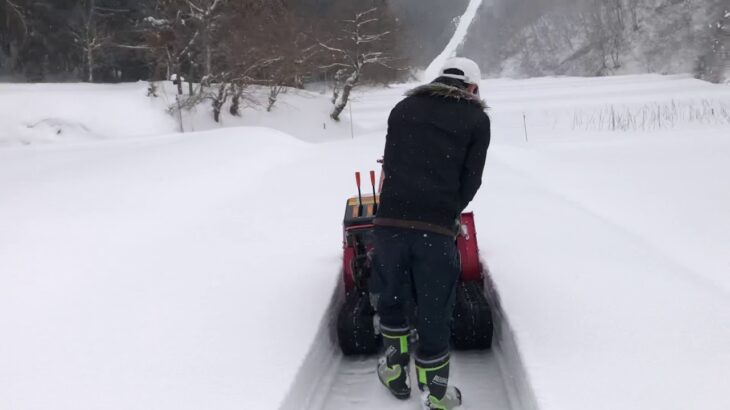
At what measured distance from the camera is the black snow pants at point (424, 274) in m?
3.20

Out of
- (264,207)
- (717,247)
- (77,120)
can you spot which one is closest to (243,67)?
(77,120)

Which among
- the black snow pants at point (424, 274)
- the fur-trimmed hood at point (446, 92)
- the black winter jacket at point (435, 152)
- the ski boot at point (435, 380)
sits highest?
the fur-trimmed hood at point (446, 92)

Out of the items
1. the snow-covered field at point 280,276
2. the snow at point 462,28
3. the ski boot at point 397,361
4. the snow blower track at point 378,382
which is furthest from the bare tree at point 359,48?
the snow at point 462,28

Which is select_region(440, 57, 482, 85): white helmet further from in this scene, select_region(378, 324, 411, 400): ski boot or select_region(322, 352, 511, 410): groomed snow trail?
select_region(322, 352, 511, 410): groomed snow trail

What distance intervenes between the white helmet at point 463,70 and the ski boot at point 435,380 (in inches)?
54.2

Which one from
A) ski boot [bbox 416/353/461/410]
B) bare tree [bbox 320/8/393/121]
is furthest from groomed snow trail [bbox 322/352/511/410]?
bare tree [bbox 320/8/393/121]

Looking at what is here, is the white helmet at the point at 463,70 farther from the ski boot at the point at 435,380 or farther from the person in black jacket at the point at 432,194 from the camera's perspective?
the ski boot at the point at 435,380

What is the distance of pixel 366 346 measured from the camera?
4.12 metres

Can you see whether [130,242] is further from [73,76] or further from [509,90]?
[509,90]

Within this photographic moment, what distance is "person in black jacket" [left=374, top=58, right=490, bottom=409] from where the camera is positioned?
3.18 meters

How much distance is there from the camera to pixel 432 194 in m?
3.20

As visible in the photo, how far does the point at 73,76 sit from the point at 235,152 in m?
22.5

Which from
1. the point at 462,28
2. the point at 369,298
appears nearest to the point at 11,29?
the point at 369,298

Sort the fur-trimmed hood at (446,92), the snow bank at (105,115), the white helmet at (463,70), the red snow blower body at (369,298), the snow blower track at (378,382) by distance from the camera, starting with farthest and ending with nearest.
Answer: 1. the snow bank at (105,115)
2. the red snow blower body at (369,298)
3. the snow blower track at (378,382)
4. the white helmet at (463,70)
5. the fur-trimmed hood at (446,92)
